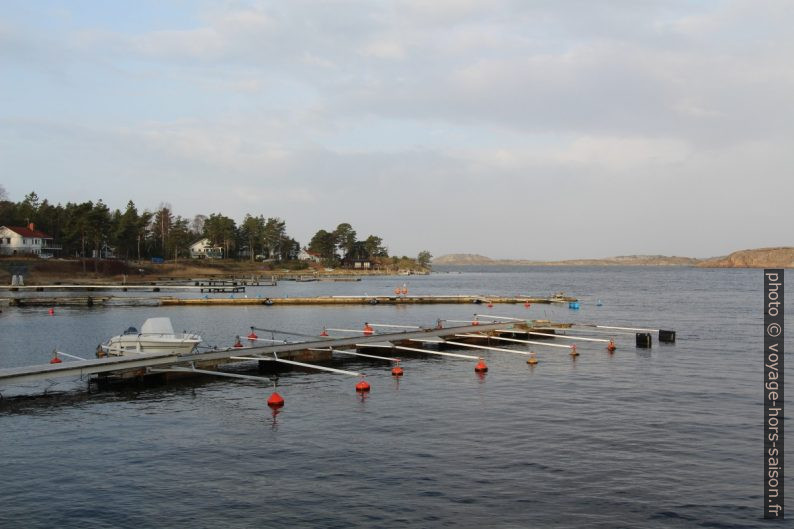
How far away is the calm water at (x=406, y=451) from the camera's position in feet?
56.1

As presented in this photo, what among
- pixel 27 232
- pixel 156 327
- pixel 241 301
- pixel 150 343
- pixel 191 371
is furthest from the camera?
pixel 27 232

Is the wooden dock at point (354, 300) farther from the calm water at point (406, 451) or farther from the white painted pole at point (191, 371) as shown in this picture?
the white painted pole at point (191, 371)

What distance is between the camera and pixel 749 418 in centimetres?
2683

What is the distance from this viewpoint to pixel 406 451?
22.2 m

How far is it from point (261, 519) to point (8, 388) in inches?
912

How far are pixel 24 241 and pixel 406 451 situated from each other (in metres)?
A: 160

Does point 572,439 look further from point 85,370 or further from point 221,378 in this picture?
point 85,370

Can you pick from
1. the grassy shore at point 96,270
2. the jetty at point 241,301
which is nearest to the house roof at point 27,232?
the grassy shore at point 96,270

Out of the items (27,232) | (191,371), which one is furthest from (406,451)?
(27,232)

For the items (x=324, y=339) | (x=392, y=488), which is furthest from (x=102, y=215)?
(x=392, y=488)

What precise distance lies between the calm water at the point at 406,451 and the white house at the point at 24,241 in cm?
13992

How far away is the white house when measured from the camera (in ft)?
499

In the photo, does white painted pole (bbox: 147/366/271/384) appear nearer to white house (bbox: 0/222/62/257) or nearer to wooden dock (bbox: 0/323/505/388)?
wooden dock (bbox: 0/323/505/388)

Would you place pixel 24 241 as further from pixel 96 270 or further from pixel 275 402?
Result: pixel 275 402
